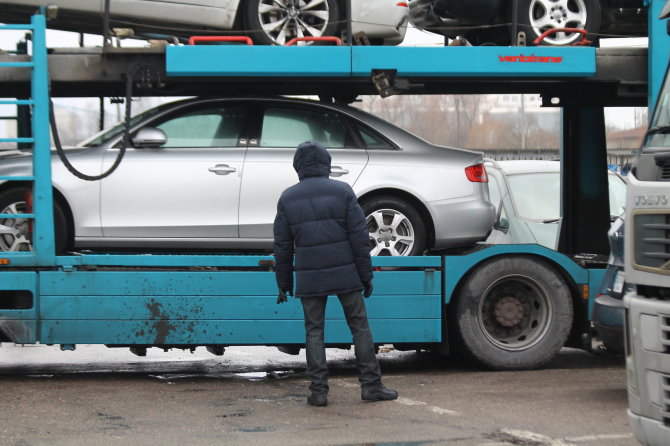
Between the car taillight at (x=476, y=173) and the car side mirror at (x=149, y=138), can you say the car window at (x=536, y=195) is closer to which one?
the car taillight at (x=476, y=173)

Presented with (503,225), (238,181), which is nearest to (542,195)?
(503,225)

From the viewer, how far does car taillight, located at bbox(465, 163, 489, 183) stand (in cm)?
898

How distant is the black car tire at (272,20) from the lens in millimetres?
8578

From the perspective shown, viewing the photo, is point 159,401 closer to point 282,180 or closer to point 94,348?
point 282,180

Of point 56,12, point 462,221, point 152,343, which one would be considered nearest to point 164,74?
point 56,12

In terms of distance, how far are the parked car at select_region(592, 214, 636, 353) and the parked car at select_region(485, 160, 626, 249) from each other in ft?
8.33

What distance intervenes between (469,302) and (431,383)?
805 millimetres

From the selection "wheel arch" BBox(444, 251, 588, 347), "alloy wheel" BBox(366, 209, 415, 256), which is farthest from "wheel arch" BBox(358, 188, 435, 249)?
"wheel arch" BBox(444, 251, 588, 347)

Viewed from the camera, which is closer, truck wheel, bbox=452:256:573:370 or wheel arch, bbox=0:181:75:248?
wheel arch, bbox=0:181:75:248

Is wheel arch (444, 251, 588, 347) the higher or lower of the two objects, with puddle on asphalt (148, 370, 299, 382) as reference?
higher

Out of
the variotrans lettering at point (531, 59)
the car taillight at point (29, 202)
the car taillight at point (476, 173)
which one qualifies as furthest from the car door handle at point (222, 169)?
the variotrans lettering at point (531, 59)

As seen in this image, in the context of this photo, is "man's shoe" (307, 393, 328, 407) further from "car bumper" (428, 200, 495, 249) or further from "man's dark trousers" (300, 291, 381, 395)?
"car bumper" (428, 200, 495, 249)

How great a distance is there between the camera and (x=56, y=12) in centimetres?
825

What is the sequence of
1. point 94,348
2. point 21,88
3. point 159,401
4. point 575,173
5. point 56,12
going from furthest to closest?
point 94,348, point 575,173, point 21,88, point 56,12, point 159,401
